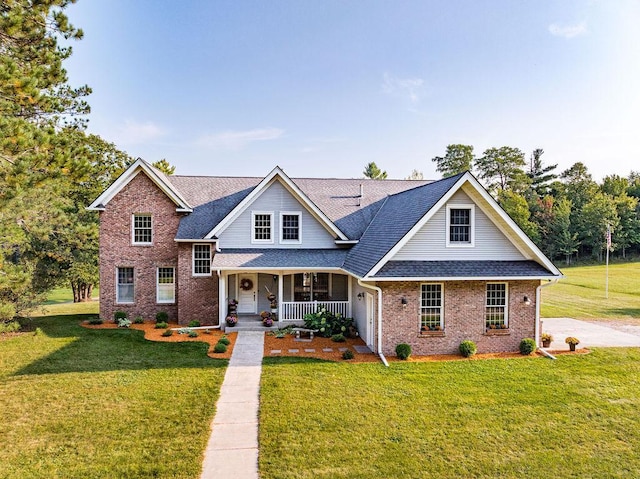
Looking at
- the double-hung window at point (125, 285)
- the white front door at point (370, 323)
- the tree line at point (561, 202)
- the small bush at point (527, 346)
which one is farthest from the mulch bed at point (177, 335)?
the tree line at point (561, 202)

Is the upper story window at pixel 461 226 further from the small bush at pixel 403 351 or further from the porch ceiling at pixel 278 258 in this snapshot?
the porch ceiling at pixel 278 258

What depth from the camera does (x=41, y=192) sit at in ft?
61.6

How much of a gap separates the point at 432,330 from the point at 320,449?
7.55 m

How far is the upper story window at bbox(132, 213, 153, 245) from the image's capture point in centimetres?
1916

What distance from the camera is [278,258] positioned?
17.6 metres

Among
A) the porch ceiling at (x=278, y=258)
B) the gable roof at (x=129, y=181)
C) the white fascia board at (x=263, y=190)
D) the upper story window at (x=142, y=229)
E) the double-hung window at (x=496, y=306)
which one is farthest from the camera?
the upper story window at (x=142, y=229)

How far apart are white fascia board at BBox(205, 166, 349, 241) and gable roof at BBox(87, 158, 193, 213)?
2.38 m

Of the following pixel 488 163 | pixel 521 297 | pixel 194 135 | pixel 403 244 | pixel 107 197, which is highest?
pixel 488 163

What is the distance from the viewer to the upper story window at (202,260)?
18594 mm

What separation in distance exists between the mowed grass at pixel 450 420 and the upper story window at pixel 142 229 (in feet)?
33.9

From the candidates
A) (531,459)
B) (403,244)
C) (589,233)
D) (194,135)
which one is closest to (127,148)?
(194,135)

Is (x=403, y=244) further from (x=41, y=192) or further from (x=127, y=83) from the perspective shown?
(x=41, y=192)

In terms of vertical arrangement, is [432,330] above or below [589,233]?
below

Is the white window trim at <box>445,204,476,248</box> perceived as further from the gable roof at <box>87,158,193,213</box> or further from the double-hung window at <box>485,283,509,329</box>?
the gable roof at <box>87,158,193,213</box>
